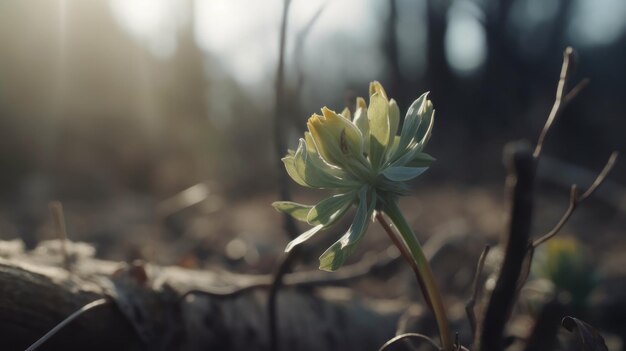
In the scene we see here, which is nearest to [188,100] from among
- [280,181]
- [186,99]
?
[186,99]

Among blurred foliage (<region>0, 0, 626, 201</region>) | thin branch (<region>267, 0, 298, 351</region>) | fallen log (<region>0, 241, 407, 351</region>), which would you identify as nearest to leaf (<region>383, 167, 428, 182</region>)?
thin branch (<region>267, 0, 298, 351</region>)

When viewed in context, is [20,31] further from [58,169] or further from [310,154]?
[310,154]

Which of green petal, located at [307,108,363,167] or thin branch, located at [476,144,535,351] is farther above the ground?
green petal, located at [307,108,363,167]

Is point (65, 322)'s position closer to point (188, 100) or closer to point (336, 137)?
point (336, 137)

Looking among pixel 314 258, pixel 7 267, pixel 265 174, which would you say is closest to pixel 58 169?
pixel 265 174

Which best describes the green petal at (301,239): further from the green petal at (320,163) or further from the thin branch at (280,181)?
the thin branch at (280,181)

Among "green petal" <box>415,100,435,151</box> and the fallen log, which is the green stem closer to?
"green petal" <box>415,100,435,151</box>

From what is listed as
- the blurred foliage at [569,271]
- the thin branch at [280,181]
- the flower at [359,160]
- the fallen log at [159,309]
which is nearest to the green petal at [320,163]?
the flower at [359,160]
